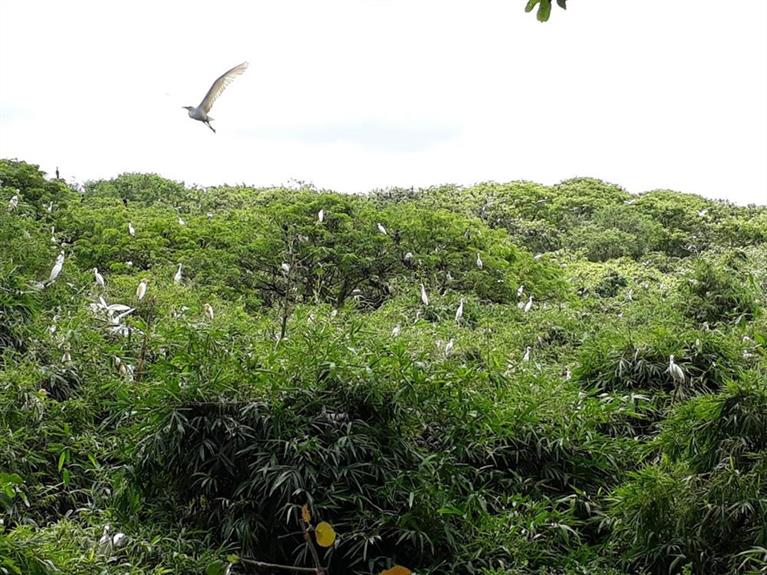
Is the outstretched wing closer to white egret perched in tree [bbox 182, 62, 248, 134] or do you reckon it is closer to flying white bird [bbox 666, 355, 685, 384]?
white egret perched in tree [bbox 182, 62, 248, 134]

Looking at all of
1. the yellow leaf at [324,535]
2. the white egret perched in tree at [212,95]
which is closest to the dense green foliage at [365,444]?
the white egret perched in tree at [212,95]

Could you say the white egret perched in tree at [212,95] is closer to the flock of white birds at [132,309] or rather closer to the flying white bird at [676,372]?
the flock of white birds at [132,309]

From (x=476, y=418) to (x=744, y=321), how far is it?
3120 mm

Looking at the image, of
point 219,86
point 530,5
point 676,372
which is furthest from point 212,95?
point 530,5

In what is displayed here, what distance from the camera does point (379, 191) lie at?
16672mm

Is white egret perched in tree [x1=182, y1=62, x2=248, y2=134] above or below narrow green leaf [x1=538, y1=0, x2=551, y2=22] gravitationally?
above

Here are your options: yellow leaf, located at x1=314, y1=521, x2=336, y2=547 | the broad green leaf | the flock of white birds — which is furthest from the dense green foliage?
the broad green leaf

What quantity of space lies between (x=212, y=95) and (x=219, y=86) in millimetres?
92

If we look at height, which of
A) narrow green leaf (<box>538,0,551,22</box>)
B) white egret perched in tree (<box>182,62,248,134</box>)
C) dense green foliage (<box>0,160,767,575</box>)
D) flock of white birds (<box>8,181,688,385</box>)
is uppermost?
white egret perched in tree (<box>182,62,248,134</box>)

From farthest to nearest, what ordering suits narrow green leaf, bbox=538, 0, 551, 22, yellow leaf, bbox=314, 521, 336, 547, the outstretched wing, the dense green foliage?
the outstretched wing < the dense green foliage < narrow green leaf, bbox=538, 0, 551, 22 < yellow leaf, bbox=314, 521, 336, 547

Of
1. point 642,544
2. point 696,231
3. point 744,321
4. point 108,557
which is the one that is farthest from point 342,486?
point 696,231

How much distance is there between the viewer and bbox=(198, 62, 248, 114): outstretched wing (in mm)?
4498

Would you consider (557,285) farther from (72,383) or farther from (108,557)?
(108,557)

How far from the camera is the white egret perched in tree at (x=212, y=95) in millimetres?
4512
